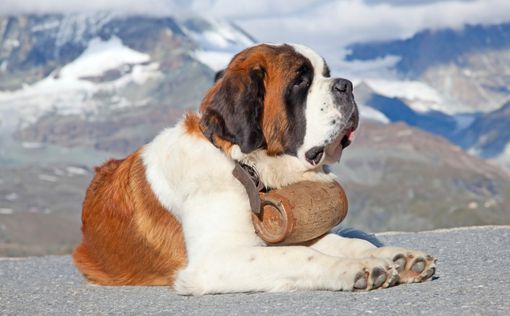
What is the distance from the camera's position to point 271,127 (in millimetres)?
7918

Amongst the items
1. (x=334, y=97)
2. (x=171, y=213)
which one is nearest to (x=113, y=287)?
(x=171, y=213)

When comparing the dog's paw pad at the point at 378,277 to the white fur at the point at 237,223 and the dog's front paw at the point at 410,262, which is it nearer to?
the white fur at the point at 237,223

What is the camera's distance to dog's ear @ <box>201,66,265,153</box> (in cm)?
769

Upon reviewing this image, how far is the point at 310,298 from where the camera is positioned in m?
7.14

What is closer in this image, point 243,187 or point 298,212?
point 298,212

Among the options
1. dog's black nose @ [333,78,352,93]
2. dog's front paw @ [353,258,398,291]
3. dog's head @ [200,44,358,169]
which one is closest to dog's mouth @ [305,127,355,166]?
dog's head @ [200,44,358,169]

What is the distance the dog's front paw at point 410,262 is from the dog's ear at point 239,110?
1.56 m

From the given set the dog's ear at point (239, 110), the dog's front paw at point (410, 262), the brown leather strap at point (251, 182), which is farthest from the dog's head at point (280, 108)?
the dog's front paw at point (410, 262)

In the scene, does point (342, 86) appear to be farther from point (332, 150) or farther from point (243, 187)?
point (243, 187)

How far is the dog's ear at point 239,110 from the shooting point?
7691 millimetres

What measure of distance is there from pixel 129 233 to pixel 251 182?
156cm

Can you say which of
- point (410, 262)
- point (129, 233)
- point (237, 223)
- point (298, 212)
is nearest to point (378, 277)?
point (410, 262)

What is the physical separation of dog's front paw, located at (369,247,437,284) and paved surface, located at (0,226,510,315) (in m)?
0.14

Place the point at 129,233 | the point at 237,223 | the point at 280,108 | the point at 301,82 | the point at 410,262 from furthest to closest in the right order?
the point at 129,233
the point at 301,82
the point at 280,108
the point at 237,223
the point at 410,262
